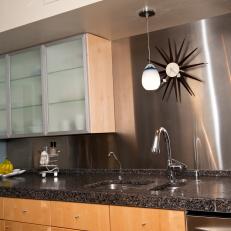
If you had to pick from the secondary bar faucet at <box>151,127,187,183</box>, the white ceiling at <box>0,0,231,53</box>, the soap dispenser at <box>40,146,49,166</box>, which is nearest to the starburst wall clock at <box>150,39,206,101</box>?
the white ceiling at <box>0,0,231,53</box>

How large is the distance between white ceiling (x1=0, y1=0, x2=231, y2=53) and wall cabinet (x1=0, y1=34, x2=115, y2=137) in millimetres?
117

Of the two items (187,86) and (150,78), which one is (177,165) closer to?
(187,86)

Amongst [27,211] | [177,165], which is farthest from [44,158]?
[177,165]

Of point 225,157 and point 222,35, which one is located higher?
point 222,35

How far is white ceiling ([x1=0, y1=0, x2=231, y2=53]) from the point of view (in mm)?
1940

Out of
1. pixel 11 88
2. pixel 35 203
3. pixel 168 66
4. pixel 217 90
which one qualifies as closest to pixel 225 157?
pixel 217 90

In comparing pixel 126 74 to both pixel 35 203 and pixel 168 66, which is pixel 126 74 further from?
pixel 35 203

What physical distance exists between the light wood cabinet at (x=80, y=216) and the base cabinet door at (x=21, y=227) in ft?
0.30

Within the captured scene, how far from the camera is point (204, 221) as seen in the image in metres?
1.45

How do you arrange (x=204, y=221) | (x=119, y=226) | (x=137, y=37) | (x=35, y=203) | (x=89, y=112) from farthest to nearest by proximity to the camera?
(x=137, y=37) < (x=89, y=112) < (x=35, y=203) < (x=119, y=226) < (x=204, y=221)

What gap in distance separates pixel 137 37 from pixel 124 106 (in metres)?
0.56

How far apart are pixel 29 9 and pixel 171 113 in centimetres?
125

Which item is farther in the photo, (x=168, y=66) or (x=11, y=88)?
(x=11, y=88)

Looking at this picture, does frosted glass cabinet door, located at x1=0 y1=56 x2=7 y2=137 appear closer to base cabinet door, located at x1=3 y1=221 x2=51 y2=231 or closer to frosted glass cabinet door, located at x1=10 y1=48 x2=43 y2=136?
frosted glass cabinet door, located at x1=10 y1=48 x2=43 y2=136
